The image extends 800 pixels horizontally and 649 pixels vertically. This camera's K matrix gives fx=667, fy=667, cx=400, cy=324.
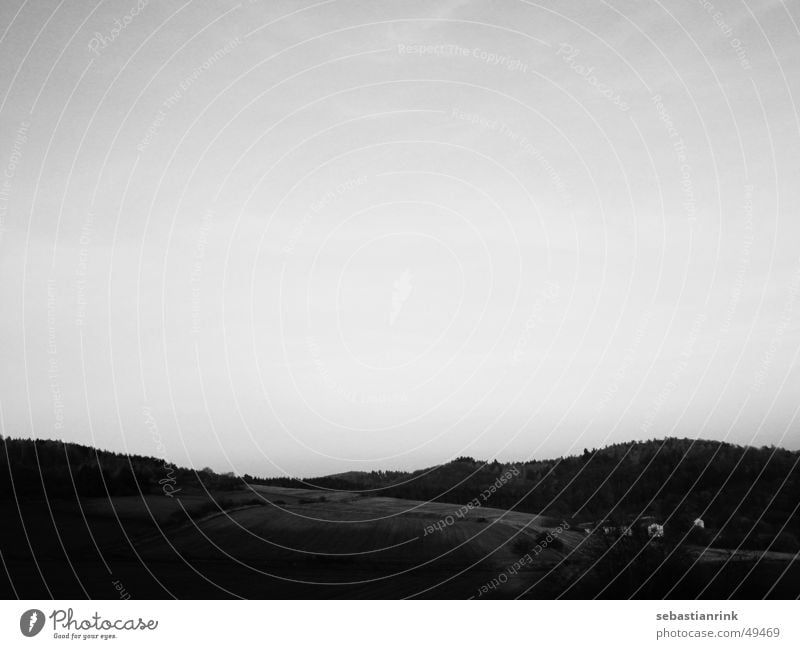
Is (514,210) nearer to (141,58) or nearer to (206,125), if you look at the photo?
(206,125)

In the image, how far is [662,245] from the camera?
23906mm

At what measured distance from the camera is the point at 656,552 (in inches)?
745

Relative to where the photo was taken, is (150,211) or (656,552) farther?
(150,211)

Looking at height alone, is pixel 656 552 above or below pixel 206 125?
below

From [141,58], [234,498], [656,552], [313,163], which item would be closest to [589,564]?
[656,552]

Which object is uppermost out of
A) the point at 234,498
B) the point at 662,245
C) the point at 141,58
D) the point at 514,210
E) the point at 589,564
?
the point at 141,58

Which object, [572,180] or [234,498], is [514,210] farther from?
[234,498]

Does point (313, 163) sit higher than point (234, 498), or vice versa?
point (313, 163)

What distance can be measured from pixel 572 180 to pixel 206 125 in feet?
42.3

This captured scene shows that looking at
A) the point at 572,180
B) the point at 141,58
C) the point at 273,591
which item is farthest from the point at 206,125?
the point at 273,591

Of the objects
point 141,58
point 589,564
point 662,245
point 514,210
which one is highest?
point 141,58
